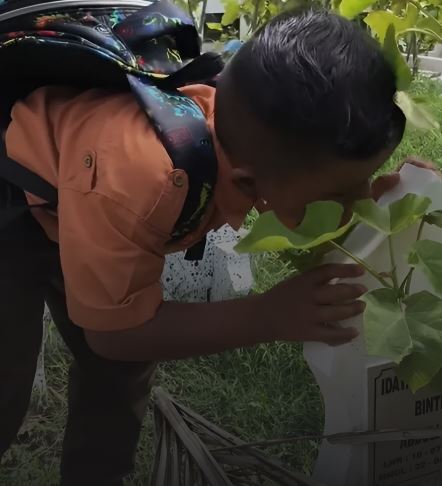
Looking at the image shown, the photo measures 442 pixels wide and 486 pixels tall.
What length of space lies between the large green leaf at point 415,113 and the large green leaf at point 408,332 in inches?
7.4

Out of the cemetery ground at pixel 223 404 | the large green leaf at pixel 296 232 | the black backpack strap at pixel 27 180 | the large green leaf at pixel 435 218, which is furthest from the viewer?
A: the cemetery ground at pixel 223 404

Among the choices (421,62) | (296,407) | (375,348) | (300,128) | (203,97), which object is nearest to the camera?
(375,348)

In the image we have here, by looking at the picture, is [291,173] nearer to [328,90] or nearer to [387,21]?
[328,90]

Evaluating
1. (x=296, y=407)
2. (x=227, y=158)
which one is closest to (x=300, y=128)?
(x=227, y=158)

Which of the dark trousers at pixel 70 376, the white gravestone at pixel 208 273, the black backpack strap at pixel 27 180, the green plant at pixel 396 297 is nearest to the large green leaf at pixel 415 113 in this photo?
the green plant at pixel 396 297

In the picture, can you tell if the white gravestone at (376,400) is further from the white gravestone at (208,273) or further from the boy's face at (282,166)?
the white gravestone at (208,273)

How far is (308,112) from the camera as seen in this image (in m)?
0.90

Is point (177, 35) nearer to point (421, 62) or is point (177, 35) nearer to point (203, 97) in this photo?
point (203, 97)

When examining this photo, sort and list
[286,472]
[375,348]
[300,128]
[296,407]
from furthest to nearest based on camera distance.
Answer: [296,407], [286,472], [300,128], [375,348]

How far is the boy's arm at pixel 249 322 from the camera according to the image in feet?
3.09

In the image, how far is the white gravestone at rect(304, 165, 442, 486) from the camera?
0.97 metres

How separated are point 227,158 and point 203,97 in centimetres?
16

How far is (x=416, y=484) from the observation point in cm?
106

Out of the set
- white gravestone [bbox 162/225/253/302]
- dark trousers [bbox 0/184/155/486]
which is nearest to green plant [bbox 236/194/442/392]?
dark trousers [bbox 0/184/155/486]
